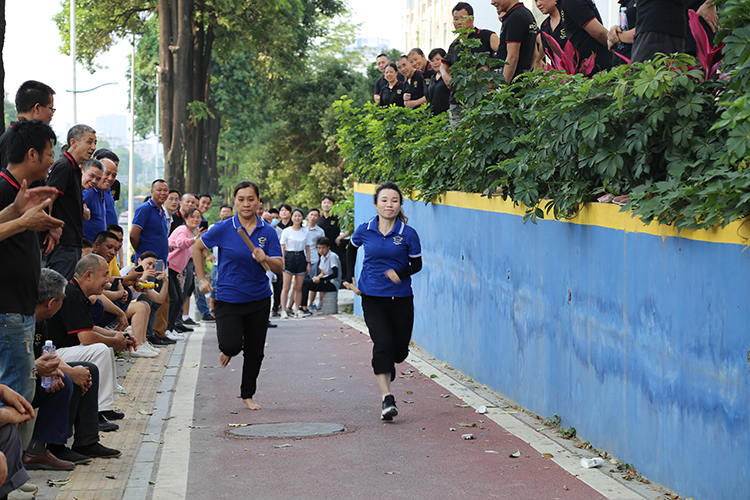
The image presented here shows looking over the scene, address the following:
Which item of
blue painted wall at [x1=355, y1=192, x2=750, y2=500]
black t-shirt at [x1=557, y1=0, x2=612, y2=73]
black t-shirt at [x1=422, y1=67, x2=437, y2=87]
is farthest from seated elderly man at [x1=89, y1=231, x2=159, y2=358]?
black t-shirt at [x1=422, y1=67, x2=437, y2=87]

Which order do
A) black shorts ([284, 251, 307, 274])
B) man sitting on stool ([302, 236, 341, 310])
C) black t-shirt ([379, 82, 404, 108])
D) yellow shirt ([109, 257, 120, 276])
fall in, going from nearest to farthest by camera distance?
yellow shirt ([109, 257, 120, 276]) < black t-shirt ([379, 82, 404, 108]) < black shorts ([284, 251, 307, 274]) < man sitting on stool ([302, 236, 341, 310])

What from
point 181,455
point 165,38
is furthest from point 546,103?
point 165,38

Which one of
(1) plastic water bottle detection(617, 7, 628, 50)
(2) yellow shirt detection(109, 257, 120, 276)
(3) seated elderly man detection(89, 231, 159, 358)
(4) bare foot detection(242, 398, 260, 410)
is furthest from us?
(2) yellow shirt detection(109, 257, 120, 276)

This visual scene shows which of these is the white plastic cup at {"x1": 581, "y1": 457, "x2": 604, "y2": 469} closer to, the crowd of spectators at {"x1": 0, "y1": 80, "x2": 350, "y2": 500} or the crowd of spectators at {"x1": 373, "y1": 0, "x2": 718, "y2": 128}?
the crowd of spectators at {"x1": 373, "y1": 0, "x2": 718, "y2": 128}

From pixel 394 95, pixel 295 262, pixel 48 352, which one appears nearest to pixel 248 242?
pixel 48 352

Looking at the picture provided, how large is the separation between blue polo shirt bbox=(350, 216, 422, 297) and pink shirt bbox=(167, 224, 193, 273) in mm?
5672

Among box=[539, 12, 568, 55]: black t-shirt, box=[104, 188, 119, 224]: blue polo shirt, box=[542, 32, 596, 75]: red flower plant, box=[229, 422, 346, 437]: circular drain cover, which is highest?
box=[539, 12, 568, 55]: black t-shirt

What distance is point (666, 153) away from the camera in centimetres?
558

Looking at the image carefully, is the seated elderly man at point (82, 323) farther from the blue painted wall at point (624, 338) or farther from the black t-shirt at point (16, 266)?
the blue painted wall at point (624, 338)

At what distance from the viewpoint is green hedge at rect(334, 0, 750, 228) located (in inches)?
184

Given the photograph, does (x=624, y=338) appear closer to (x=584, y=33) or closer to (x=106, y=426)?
(x=584, y=33)

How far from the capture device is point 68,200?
7.91m

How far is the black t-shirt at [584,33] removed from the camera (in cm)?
855

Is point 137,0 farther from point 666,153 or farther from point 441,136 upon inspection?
point 666,153
